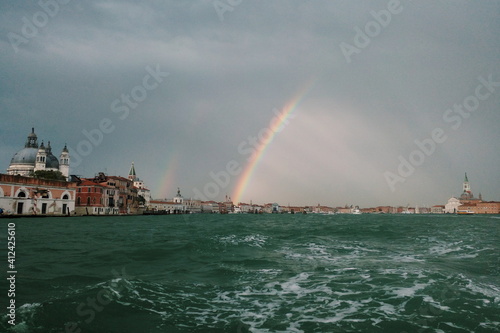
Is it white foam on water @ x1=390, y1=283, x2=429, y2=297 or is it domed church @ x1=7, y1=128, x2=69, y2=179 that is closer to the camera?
white foam on water @ x1=390, y1=283, x2=429, y2=297

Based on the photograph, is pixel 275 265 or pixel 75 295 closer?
pixel 75 295

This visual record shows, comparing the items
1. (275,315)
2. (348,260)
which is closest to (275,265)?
(348,260)

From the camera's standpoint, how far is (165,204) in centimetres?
17462

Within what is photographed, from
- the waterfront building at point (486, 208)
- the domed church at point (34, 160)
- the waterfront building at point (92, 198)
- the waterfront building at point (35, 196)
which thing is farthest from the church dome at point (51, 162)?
the waterfront building at point (486, 208)

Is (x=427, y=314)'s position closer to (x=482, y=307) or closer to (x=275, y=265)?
(x=482, y=307)

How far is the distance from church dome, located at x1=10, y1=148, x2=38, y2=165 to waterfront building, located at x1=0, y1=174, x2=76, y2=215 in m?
38.3

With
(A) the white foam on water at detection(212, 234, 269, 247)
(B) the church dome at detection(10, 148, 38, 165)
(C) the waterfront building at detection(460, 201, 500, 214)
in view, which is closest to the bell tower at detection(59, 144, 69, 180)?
(B) the church dome at detection(10, 148, 38, 165)

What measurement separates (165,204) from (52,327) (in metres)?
174

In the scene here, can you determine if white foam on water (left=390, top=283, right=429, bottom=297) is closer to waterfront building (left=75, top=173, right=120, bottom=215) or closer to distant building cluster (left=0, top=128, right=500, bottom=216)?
distant building cluster (left=0, top=128, right=500, bottom=216)

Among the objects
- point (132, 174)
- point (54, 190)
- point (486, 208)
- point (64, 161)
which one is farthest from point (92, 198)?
point (486, 208)

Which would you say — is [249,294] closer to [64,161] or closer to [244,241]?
[244,241]
